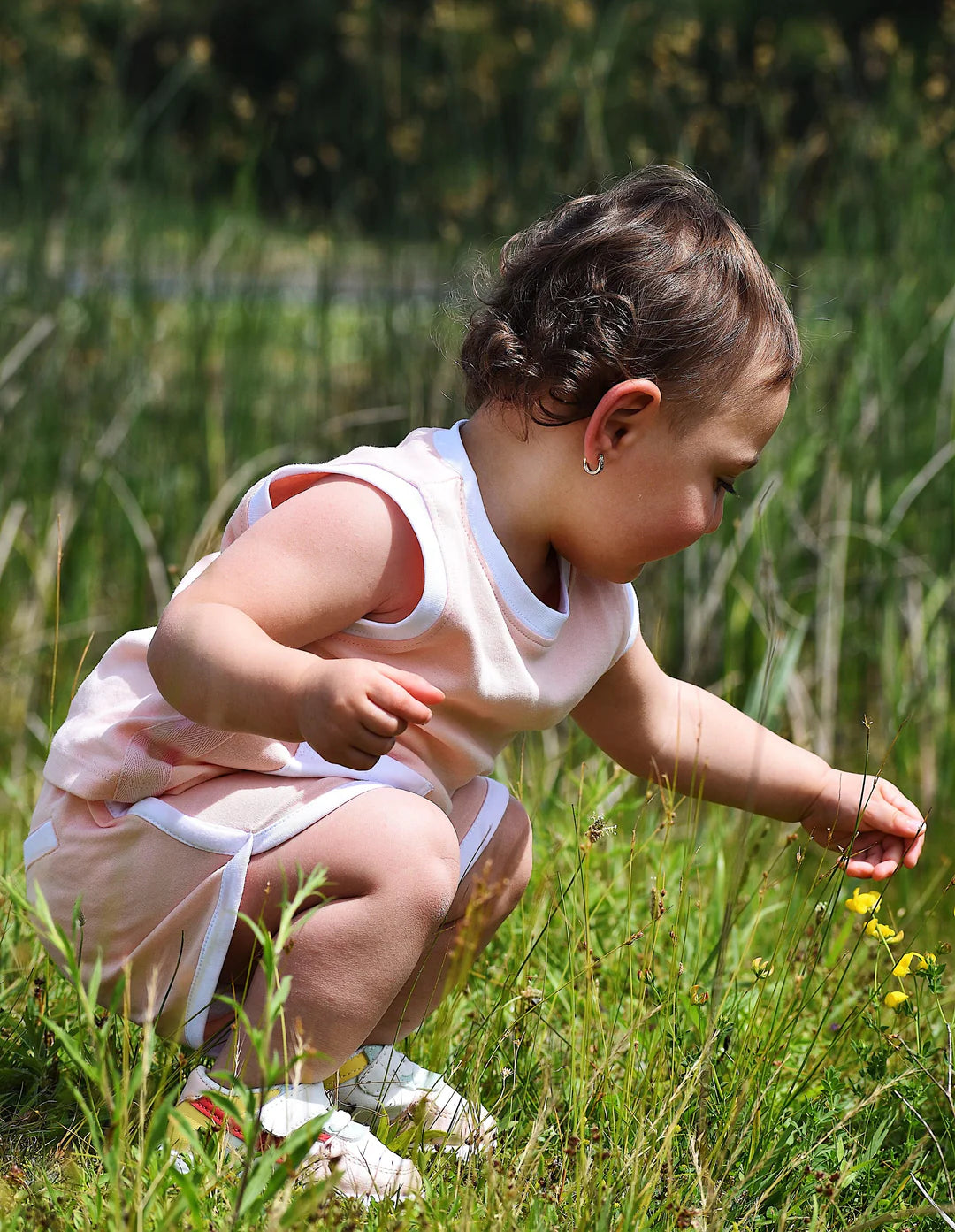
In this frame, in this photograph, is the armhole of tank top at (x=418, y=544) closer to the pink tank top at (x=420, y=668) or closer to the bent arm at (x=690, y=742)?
the pink tank top at (x=420, y=668)

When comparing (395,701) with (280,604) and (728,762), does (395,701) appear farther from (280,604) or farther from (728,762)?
(728,762)

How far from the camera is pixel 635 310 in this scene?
1.37 m

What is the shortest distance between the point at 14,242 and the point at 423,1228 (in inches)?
110

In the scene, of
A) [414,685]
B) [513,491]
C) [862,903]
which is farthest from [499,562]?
[862,903]

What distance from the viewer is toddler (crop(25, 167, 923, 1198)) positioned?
1.23 meters

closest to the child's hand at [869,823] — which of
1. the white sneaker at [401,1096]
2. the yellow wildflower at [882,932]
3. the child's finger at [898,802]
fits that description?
the child's finger at [898,802]

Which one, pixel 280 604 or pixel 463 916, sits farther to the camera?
pixel 463 916

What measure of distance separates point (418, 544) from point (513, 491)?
140 millimetres

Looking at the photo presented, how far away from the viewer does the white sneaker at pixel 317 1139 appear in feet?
3.85

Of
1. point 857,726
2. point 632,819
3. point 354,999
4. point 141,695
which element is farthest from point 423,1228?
point 857,726

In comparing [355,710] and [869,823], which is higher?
[355,710]

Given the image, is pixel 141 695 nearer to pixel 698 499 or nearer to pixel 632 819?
pixel 698 499

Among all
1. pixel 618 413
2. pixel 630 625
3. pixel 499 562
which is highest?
pixel 618 413

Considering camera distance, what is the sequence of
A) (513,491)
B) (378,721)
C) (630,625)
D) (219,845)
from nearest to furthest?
(378,721)
(219,845)
(513,491)
(630,625)
